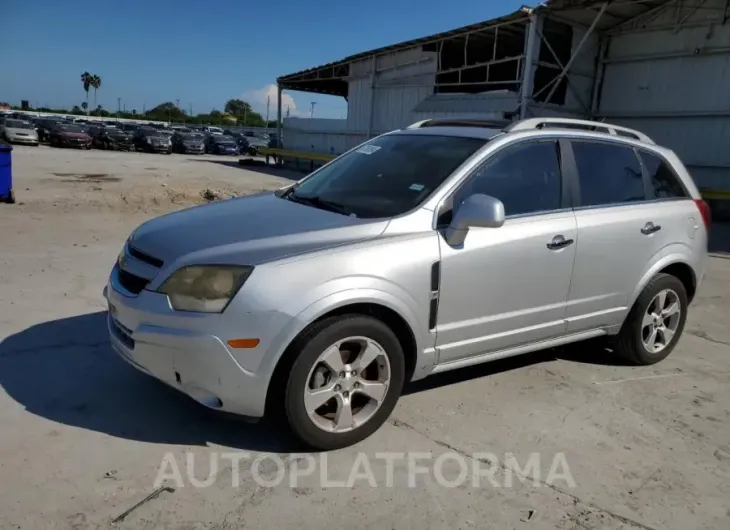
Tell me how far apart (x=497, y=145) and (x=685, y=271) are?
224cm

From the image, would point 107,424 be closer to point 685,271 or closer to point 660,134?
point 685,271

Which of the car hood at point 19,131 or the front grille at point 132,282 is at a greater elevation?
the car hood at point 19,131

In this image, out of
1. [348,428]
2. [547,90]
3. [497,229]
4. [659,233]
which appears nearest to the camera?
[348,428]

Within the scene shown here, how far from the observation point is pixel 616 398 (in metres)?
4.01

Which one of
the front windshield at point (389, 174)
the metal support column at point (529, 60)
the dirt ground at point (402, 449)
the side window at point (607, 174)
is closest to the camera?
the dirt ground at point (402, 449)

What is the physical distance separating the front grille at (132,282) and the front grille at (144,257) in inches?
3.9

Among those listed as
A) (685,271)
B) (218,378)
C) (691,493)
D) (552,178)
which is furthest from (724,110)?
(218,378)

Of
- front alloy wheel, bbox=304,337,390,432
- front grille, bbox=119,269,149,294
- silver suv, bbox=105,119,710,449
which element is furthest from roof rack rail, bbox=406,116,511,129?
front grille, bbox=119,269,149,294

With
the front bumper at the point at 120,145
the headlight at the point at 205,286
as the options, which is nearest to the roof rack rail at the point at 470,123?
the headlight at the point at 205,286

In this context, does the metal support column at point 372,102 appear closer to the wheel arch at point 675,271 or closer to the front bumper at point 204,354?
the wheel arch at point 675,271

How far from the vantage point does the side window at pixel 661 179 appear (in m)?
4.57

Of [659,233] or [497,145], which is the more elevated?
[497,145]

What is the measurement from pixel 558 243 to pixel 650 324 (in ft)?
4.59

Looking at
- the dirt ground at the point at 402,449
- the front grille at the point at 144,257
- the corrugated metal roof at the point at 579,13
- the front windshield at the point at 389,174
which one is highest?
the corrugated metal roof at the point at 579,13
